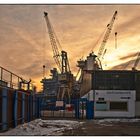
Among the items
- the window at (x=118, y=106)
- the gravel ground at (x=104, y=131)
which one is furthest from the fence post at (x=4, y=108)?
the window at (x=118, y=106)

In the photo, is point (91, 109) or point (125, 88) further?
point (125, 88)

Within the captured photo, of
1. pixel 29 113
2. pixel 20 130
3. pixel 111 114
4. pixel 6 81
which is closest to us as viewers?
pixel 20 130

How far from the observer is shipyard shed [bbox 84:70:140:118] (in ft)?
219

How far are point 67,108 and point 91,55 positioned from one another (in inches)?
1994

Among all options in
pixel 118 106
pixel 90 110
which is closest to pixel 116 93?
pixel 118 106

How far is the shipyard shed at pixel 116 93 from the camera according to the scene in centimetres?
6662

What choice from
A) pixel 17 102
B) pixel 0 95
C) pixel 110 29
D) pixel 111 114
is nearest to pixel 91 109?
pixel 111 114

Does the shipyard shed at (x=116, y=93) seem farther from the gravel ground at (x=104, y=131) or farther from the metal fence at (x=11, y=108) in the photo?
the metal fence at (x=11, y=108)

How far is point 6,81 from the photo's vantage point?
92.5 feet

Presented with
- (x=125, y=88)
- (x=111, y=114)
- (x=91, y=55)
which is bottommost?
(x=111, y=114)

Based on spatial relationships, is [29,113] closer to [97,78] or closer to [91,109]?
[91,109]

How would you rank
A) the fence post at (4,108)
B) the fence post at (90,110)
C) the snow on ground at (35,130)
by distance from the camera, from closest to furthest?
the snow on ground at (35,130) < the fence post at (4,108) < the fence post at (90,110)

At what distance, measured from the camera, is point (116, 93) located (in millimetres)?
67500

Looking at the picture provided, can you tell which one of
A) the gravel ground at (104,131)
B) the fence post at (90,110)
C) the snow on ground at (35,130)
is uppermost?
the fence post at (90,110)
